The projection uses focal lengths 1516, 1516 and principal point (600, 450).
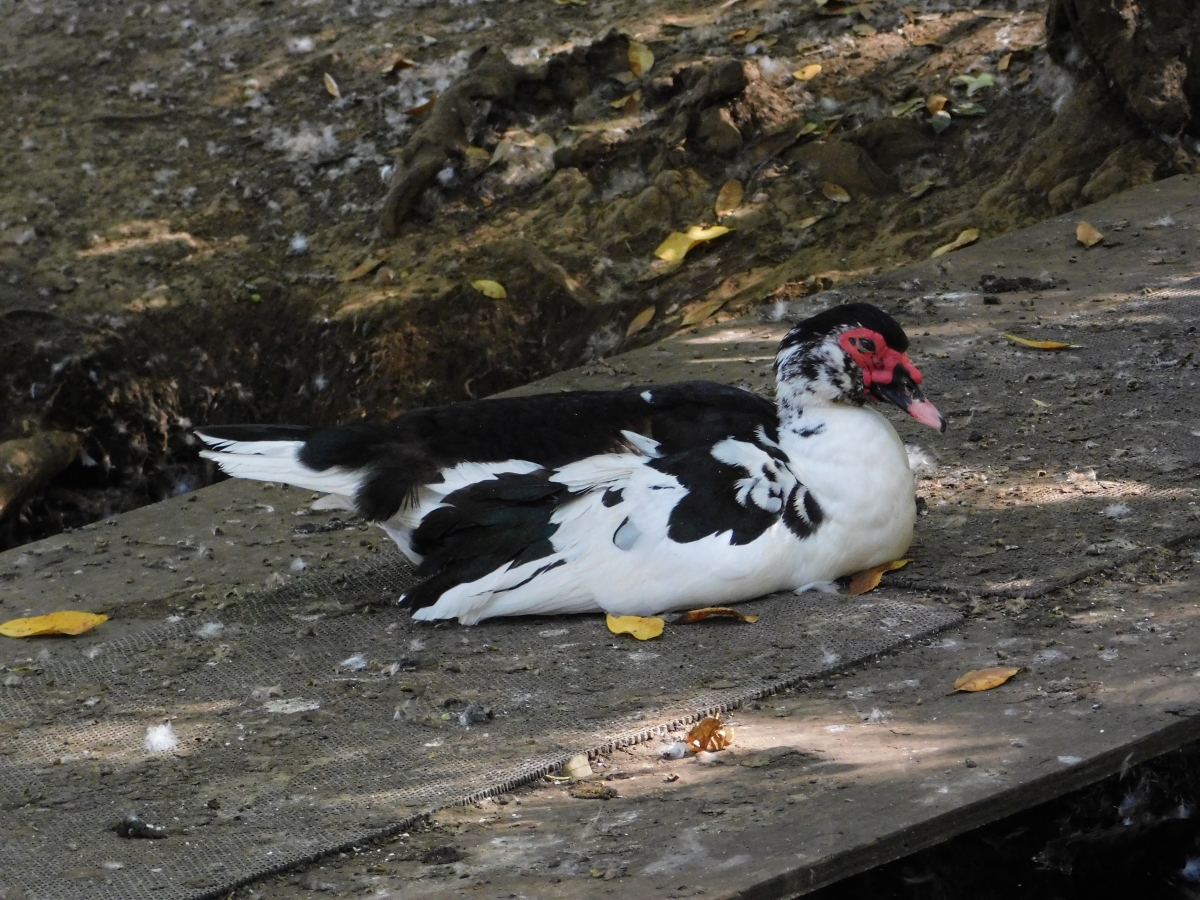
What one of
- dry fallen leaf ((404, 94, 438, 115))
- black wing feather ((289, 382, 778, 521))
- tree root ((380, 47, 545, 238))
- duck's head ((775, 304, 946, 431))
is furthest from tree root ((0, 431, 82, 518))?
duck's head ((775, 304, 946, 431))

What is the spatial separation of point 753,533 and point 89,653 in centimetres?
173

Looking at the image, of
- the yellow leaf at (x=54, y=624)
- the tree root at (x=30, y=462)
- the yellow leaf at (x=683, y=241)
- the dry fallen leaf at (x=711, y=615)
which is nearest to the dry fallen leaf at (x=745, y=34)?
the yellow leaf at (x=683, y=241)

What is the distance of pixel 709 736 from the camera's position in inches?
125

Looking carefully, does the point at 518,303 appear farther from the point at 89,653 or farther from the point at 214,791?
the point at 214,791

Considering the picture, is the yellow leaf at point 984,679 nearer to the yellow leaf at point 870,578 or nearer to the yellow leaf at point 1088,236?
the yellow leaf at point 870,578

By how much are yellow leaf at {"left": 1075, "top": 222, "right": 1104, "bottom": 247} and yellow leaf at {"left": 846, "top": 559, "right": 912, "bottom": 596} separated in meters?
2.46

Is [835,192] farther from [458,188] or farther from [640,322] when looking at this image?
[458,188]

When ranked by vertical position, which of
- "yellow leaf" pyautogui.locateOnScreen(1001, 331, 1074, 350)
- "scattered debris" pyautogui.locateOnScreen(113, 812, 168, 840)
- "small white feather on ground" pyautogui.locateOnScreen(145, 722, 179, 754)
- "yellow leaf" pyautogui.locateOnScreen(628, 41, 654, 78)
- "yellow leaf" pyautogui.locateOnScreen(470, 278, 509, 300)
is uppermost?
"yellow leaf" pyautogui.locateOnScreen(628, 41, 654, 78)

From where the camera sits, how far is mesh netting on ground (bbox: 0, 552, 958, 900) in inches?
115

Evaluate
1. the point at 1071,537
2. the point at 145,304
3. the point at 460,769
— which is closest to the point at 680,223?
the point at 145,304

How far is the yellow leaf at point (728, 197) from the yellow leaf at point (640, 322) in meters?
0.73

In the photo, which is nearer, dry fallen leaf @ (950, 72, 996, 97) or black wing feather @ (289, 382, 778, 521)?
black wing feather @ (289, 382, 778, 521)

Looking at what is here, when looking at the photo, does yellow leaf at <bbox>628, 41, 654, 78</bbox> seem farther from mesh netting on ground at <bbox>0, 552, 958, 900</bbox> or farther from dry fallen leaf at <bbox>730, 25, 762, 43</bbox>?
mesh netting on ground at <bbox>0, 552, 958, 900</bbox>

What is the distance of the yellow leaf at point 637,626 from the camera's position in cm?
368
